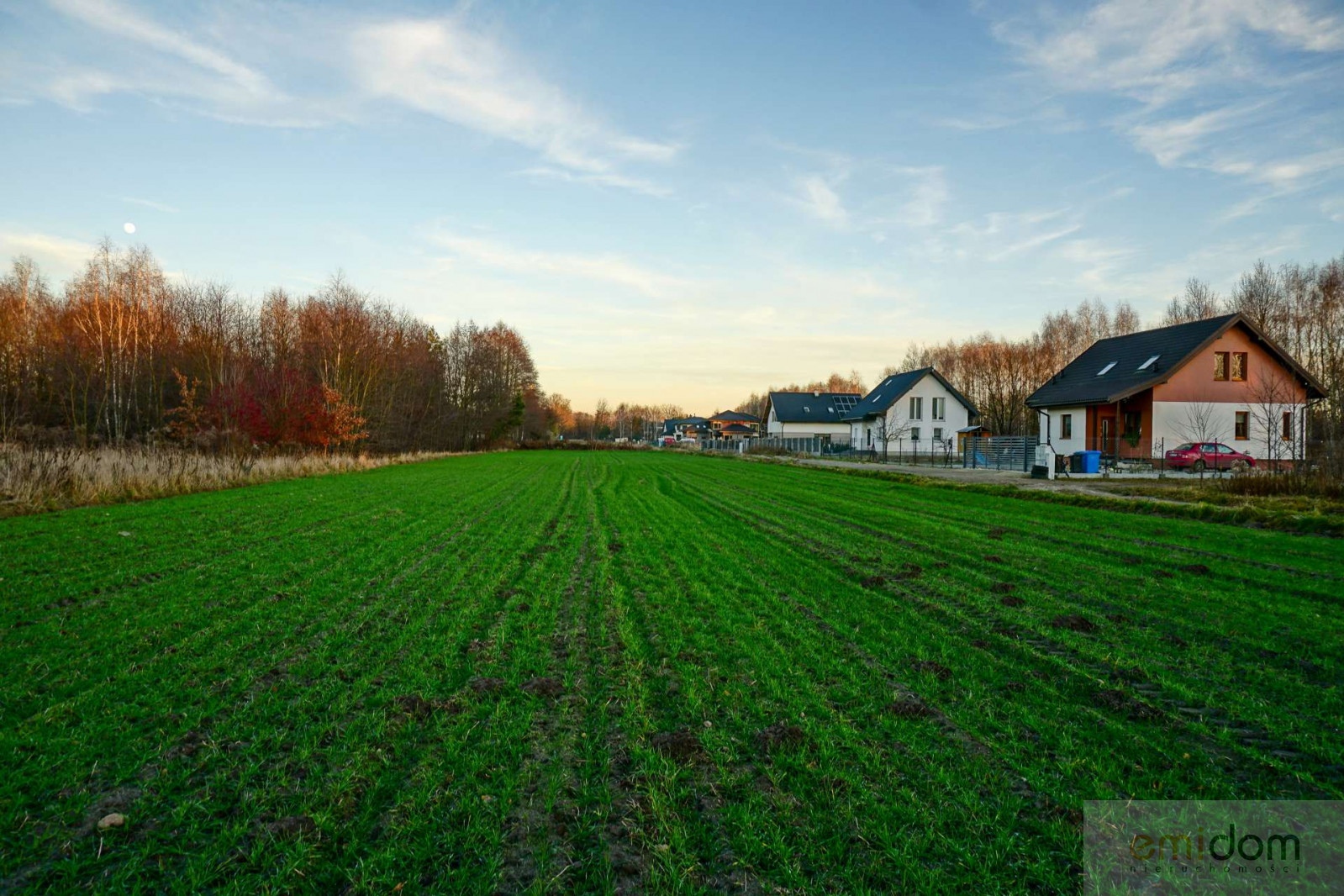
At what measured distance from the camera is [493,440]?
66.4 m

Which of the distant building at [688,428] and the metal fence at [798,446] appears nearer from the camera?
the metal fence at [798,446]

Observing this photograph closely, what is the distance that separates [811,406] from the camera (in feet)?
226

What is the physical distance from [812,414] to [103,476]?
199ft

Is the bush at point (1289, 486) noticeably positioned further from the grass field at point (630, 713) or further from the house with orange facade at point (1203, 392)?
the house with orange facade at point (1203, 392)

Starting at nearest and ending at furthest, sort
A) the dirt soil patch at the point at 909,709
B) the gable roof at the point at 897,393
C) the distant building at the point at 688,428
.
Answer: the dirt soil patch at the point at 909,709 < the gable roof at the point at 897,393 < the distant building at the point at 688,428

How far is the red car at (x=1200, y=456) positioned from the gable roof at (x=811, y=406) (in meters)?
39.5

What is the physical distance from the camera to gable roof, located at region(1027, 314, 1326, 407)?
29.1m

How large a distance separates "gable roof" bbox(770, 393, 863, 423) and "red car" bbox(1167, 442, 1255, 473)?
3954 cm

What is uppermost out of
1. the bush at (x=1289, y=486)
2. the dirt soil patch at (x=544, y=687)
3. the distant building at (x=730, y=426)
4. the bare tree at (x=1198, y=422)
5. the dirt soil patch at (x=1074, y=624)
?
the distant building at (x=730, y=426)

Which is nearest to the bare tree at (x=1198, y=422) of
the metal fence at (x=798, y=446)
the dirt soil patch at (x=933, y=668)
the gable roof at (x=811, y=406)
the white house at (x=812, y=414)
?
the metal fence at (x=798, y=446)

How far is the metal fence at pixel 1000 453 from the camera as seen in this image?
1253 inches

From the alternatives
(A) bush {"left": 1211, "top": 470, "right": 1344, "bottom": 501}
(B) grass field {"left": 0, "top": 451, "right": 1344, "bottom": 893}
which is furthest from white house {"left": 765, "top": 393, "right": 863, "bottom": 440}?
(B) grass field {"left": 0, "top": 451, "right": 1344, "bottom": 893}

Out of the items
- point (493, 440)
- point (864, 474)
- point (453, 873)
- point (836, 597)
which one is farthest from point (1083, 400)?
point (493, 440)

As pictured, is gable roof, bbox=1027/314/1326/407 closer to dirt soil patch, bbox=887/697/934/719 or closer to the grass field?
the grass field
